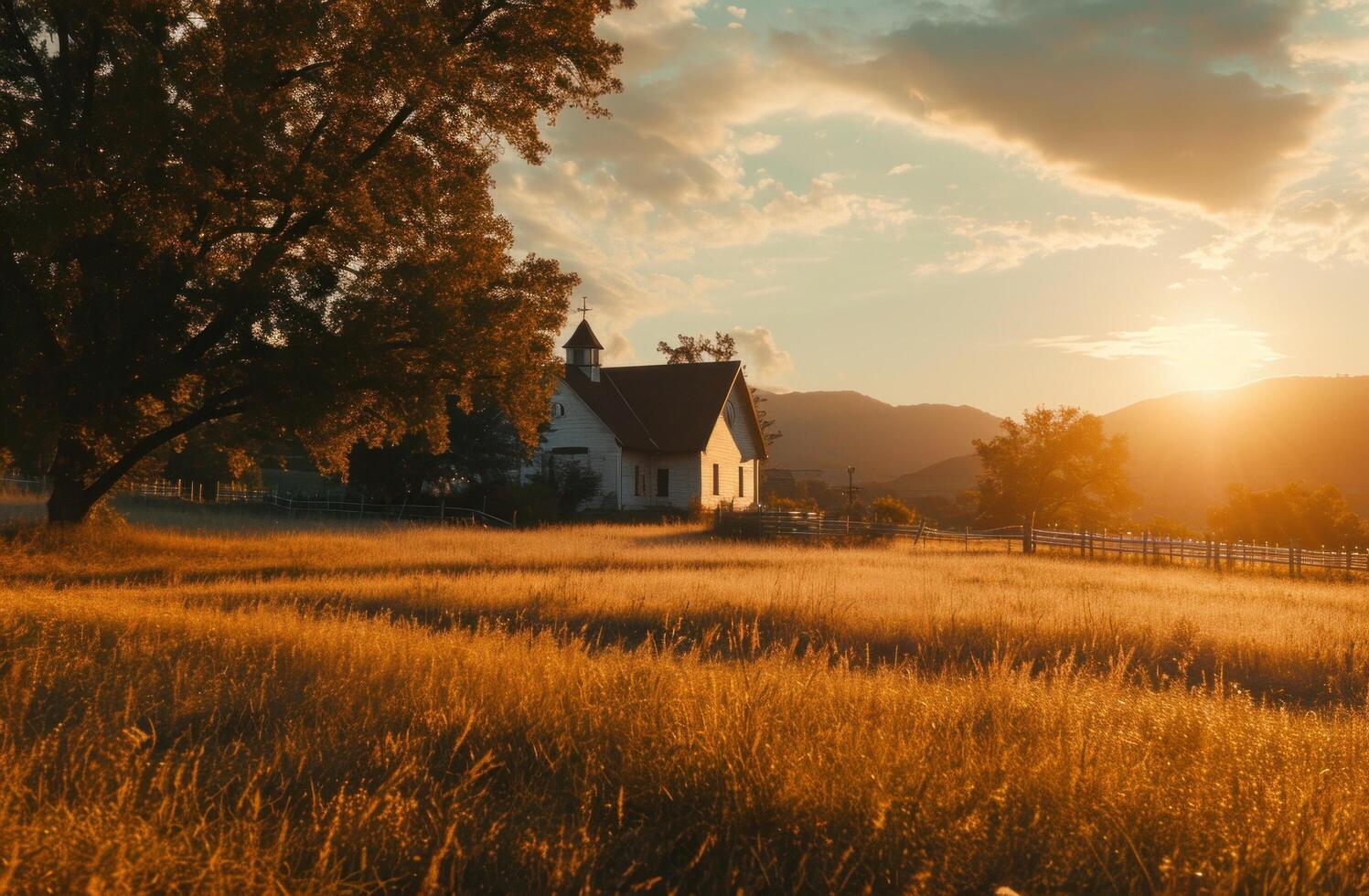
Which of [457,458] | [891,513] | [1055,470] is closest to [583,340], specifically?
[457,458]

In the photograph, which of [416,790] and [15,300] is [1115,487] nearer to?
[15,300]

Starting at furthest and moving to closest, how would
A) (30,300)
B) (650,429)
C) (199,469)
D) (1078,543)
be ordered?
(199,469) → (650,429) → (1078,543) → (30,300)

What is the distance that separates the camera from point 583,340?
2121 inches

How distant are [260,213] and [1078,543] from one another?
30707 mm

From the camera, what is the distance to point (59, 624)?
998 cm

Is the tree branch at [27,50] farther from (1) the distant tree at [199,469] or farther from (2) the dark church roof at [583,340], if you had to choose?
(2) the dark church roof at [583,340]

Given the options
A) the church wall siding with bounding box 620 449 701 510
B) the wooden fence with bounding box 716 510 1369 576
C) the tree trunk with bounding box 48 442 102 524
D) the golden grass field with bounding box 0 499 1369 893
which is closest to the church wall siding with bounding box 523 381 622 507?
the church wall siding with bounding box 620 449 701 510

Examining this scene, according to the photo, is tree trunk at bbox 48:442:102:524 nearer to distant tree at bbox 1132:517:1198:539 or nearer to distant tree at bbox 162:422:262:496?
distant tree at bbox 162:422:262:496

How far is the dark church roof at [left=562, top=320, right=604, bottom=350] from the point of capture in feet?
177

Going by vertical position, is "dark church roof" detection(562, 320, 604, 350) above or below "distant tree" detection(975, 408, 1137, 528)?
above

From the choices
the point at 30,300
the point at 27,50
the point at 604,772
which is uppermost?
the point at 27,50

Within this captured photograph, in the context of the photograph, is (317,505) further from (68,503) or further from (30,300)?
(30,300)

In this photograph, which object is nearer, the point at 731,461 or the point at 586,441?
the point at 586,441

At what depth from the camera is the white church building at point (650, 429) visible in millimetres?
49188
